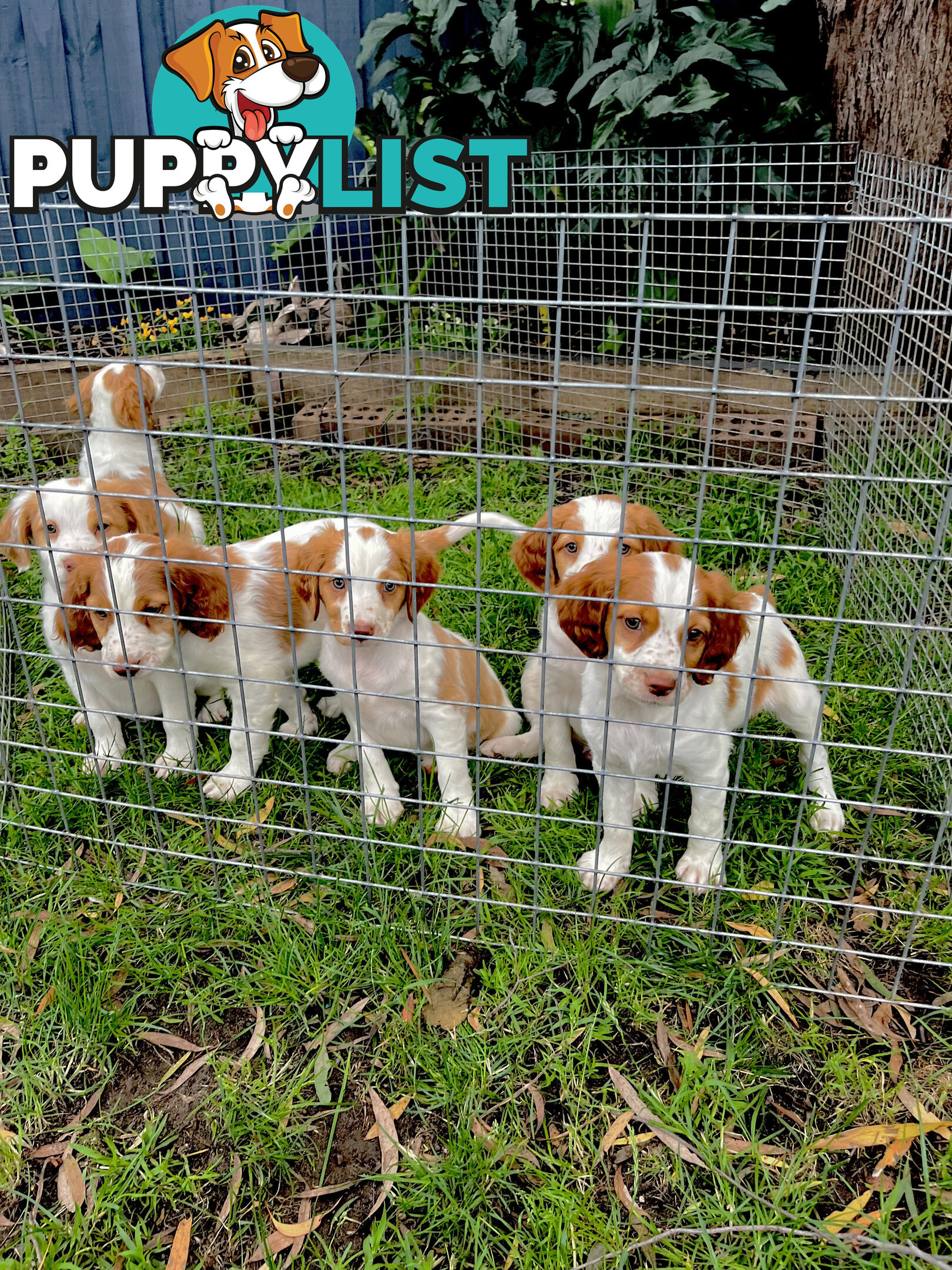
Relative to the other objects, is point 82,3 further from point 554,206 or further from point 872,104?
point 872,104

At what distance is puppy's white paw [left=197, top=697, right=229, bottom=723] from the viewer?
3.63 m

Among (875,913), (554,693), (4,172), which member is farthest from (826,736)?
(4,172)

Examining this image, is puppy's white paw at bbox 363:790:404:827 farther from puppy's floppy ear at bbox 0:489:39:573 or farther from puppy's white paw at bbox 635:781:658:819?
puppy's floppy ear at bbox 0:489:39:573

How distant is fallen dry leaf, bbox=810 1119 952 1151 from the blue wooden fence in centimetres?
641

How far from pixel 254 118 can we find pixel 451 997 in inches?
249

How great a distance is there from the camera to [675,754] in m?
2.57

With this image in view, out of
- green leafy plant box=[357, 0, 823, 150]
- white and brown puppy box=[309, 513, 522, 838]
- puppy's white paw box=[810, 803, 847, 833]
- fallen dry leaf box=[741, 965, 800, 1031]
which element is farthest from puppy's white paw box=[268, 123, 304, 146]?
fallen dry leaf box=[741, 965, 800, 1031]

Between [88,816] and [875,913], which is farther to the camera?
[88,816]

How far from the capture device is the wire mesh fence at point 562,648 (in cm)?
229

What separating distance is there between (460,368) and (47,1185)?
4.79 metres

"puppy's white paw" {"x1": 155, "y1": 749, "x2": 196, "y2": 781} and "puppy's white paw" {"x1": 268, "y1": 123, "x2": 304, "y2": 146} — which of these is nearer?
"puppy's white paw" {"x1": 155, "y1": 749, "x2": 196, "y2": 781}

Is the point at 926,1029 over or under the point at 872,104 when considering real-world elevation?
under

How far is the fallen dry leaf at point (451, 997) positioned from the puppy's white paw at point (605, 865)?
0.40 meters

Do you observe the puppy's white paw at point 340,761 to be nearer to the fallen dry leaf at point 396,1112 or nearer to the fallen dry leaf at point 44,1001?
the fallen dry leaf at point 44,1001
